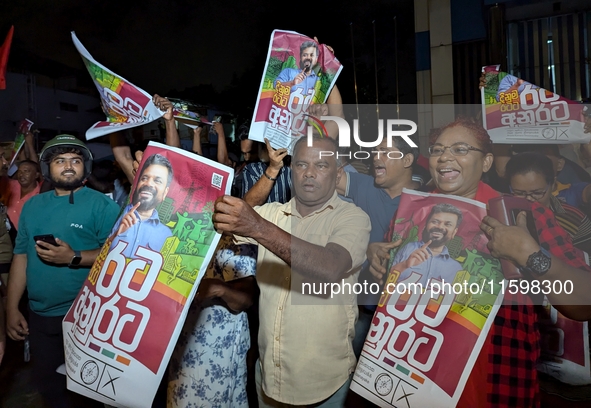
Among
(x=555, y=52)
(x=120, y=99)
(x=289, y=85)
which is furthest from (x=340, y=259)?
(x=555, y=52)

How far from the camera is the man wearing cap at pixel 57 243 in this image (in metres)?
2.71

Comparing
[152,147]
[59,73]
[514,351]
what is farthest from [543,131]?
[59,73]

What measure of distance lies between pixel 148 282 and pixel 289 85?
1435 millimetres

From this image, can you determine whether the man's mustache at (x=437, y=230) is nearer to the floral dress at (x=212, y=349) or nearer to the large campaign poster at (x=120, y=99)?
the floral dress at (x=212, y=349)

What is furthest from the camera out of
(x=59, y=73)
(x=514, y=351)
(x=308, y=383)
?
(x=59, y=73)

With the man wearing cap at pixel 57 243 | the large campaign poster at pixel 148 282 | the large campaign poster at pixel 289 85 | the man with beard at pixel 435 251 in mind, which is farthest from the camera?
the man wearing cap at pixel 57 243

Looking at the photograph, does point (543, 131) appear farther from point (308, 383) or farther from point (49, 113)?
point (49, 113)

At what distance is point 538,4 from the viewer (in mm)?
5312

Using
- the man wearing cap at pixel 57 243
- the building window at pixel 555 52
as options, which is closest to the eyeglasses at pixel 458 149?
the man wearing cap at pixel 57 243

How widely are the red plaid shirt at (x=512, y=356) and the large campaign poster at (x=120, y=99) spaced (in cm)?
179

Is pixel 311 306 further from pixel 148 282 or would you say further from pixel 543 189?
pixel 543 189

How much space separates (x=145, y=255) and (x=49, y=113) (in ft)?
26.3

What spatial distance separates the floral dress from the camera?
230cm

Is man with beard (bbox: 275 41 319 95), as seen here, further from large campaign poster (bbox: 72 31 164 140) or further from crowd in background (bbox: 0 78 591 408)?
large campaign poster (bbox: 72 31 164 140)
